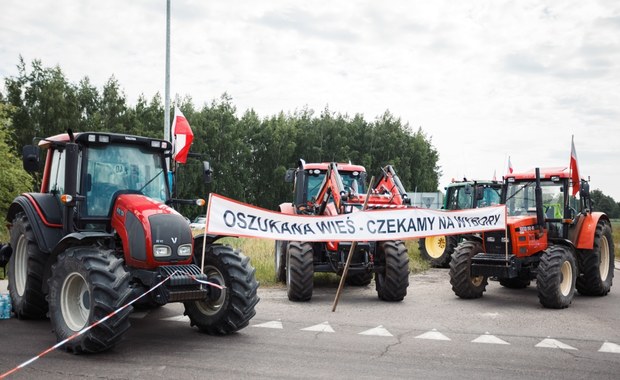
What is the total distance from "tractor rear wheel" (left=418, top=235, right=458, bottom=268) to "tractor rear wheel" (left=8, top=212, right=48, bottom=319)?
39.0ft

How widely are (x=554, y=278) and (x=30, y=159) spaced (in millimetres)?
8491

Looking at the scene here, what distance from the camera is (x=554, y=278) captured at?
10523 mm

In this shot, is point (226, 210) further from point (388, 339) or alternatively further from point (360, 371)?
point (360, 371)

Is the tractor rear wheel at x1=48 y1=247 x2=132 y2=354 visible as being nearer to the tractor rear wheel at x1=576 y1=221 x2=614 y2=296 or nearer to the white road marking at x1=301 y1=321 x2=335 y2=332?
the white road marking at x1=301 y1=321 x2=335 y2=332

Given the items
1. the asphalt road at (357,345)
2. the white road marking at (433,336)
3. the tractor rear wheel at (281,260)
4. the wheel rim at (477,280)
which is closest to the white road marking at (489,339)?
the asphalt road at (357,345)

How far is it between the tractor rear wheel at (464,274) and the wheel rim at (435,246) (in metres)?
6.39

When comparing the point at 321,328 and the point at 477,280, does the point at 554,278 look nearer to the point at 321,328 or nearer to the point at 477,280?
the point at 477,280

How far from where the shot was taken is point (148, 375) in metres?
5.98

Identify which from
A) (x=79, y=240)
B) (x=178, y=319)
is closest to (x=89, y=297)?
(x=79, y=240)

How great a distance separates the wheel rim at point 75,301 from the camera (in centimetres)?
695

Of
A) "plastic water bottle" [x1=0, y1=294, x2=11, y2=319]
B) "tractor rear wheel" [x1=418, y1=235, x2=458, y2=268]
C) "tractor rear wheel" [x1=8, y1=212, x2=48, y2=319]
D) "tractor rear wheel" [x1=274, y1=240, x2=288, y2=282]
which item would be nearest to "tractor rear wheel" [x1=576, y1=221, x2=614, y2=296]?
"tractor rear wheel" [x1=418, y1=235, x2=458, y2=268]

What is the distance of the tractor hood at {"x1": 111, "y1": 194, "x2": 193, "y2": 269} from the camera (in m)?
7.02

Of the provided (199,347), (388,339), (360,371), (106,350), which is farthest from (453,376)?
(106,350)

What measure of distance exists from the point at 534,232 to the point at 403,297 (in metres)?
2.77
